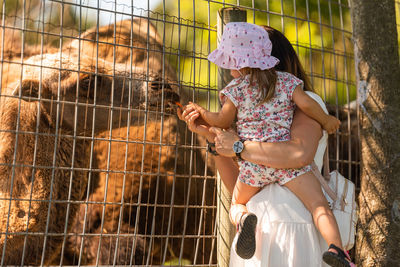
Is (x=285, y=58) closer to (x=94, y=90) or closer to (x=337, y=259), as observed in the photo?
(x=337, y=259)

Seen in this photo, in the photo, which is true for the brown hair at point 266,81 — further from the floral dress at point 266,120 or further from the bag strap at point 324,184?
the bag strap at point 324,184

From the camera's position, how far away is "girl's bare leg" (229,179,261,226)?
2.58 meters

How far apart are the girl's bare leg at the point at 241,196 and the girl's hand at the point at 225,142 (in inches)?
6.6

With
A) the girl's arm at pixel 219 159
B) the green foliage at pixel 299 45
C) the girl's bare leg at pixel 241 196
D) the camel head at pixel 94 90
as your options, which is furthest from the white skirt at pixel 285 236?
the camel head at pixel 94 90

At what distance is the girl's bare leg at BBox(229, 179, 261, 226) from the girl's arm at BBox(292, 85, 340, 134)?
476mm

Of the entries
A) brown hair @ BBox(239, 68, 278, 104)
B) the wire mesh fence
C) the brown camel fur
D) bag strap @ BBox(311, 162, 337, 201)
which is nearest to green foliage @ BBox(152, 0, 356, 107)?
the wire mesh fence

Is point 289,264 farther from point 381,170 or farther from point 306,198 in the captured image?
point 381,170

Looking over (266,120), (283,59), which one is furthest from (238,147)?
(283,59)

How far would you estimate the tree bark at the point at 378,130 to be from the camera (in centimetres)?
331

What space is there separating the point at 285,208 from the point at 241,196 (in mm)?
278

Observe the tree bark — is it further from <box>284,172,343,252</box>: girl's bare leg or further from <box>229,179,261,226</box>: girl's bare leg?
<box>229,179,261,226</box>: girl's bare leg

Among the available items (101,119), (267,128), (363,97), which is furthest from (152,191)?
(267,128)

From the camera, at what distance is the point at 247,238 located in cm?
230

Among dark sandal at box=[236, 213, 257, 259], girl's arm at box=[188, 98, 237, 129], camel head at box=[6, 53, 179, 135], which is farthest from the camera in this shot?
camel head at box=[6, 53, 179, 135]
